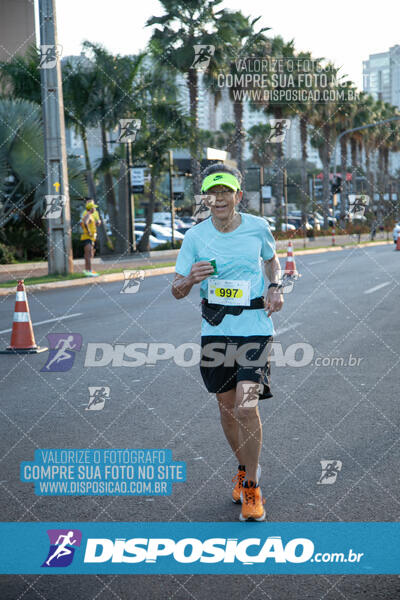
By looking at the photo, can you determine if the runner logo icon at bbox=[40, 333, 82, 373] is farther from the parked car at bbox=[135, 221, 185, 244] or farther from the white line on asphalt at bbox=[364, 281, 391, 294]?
the parked car at bbox=[135, 221, 185, 244]

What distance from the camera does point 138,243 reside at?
Answer: 119ft

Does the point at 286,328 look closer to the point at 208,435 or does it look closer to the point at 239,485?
the point at 208,435

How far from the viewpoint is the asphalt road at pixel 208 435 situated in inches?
140

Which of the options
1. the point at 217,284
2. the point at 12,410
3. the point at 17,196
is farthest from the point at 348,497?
the point at 17,196

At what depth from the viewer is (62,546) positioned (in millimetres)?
3926

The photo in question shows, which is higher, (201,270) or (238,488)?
(201,270)

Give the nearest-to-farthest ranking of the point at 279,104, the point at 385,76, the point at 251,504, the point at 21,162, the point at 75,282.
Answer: the point at 251,504, the point at 75,282, the point at 21,162, the point at 279,104, the point at 385,76

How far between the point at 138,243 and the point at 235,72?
10.9 m

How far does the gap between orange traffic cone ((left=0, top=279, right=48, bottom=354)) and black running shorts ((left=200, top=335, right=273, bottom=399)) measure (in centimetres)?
552

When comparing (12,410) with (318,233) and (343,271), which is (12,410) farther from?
(318,233)

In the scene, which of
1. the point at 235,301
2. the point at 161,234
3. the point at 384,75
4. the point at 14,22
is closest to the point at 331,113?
the point at 161,234

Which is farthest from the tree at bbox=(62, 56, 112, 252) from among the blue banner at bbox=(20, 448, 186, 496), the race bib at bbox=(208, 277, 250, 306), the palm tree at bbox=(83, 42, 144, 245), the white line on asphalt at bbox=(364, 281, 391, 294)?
the race bib at bbox=(208, 277, 250, 306)

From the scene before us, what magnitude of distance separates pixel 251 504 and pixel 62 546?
1020 millimetres

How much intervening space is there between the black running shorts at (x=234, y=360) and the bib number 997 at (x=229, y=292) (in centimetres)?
23
